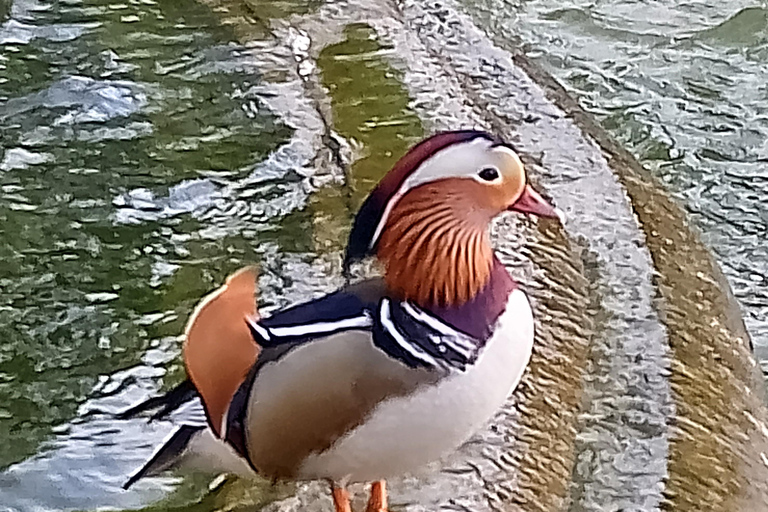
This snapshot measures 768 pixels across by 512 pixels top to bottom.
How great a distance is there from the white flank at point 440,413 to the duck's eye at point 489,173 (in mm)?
69

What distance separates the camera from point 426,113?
1.35m

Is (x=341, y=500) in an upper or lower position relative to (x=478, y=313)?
lower

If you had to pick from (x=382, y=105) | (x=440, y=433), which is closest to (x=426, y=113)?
(x=382, y=105)

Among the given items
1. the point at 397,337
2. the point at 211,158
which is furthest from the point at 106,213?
the point at 397,337

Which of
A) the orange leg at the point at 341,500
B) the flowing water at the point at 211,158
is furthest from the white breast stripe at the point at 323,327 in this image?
the flowing water at the point at 211,158

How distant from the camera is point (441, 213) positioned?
26.4 inches

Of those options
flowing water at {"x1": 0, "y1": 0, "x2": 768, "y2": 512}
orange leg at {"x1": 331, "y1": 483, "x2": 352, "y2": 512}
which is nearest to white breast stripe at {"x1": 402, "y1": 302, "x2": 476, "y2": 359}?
orange leg at {"x1": 331, "y1": 483, "x2": 352, "y2": 512}

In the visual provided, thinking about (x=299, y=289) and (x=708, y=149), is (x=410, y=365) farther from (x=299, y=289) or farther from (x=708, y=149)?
(x=708, y=149)

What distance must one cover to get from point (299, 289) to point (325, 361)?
0.44m

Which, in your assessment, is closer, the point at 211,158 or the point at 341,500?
the point at 341,500

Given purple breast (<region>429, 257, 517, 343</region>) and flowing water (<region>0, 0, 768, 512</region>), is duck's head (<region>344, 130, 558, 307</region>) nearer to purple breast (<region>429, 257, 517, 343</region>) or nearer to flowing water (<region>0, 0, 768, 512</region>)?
purple breast (<region>429, 257, 517, 343</region>)

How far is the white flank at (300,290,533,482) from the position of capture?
67 centimetres

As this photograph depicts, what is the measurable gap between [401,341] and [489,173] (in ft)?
0.32

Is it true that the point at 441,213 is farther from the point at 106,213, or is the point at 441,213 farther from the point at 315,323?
the point at 106,213
